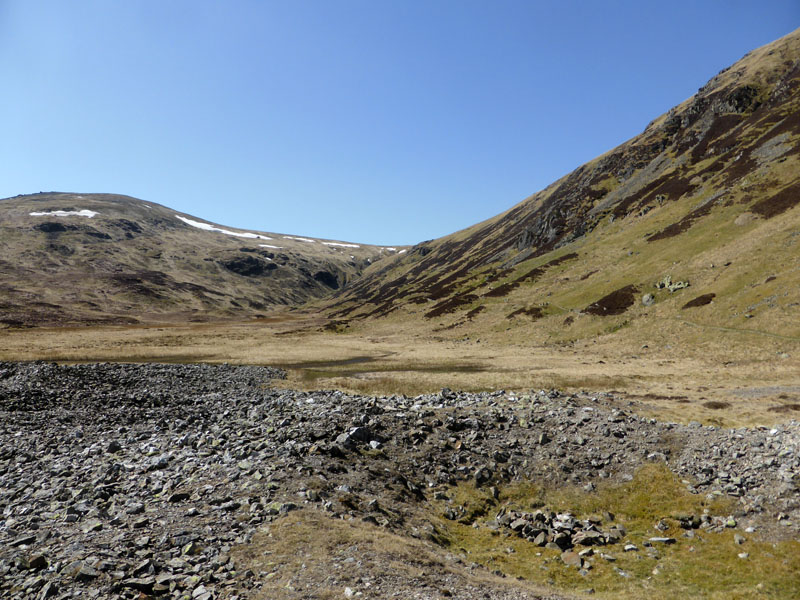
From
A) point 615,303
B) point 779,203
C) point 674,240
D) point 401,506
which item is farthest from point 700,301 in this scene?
point 401,506

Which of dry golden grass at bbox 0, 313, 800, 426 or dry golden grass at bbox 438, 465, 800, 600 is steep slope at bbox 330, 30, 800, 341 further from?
dry golden grass at bbox 438, 465, 800, 600

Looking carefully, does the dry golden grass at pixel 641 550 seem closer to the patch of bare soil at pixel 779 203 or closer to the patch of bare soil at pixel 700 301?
the patch of bare soil at pixel 700 301

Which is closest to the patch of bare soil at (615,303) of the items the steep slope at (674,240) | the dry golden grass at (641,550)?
the steep slope at (674,240)

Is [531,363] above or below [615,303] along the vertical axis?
below

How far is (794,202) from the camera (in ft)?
227

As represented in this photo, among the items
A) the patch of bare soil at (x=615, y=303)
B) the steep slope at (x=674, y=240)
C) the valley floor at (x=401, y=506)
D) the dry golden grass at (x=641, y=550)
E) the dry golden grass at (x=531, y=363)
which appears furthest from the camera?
the patch of bare soil at (x=615, y=303)

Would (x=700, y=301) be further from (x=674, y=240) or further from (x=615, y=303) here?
(x=674, y=240)

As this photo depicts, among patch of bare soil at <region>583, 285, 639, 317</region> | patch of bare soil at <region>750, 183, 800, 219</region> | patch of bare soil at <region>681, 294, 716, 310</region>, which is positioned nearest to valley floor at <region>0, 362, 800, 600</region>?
patch of bare soil at <region>681, 294, 716, 310</region>

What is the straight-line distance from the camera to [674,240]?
85.2 meters

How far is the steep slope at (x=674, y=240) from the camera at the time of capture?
6078 centimetres

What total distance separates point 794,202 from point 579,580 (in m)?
88.0

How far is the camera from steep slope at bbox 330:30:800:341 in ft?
199

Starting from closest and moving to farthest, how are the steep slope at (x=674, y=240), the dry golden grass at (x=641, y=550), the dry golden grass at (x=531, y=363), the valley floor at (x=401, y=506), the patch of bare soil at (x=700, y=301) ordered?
the valley floor at (x=401, y=506) < the dry golden grass at (x=641, y=550) < the dry golden grass at (x=531, y=363) < the patch of bare soil at (x=700, y=301) < the steep slope at (x=674, y=240)

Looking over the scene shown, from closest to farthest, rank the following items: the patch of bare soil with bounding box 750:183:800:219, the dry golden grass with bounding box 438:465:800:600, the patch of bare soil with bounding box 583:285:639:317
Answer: the dry golden grass with bounding box 438:465:800:600
the patch of bare soil with bounding box 750:183:800:219
the patch of bare soil with bounding box 583:285:639:317
